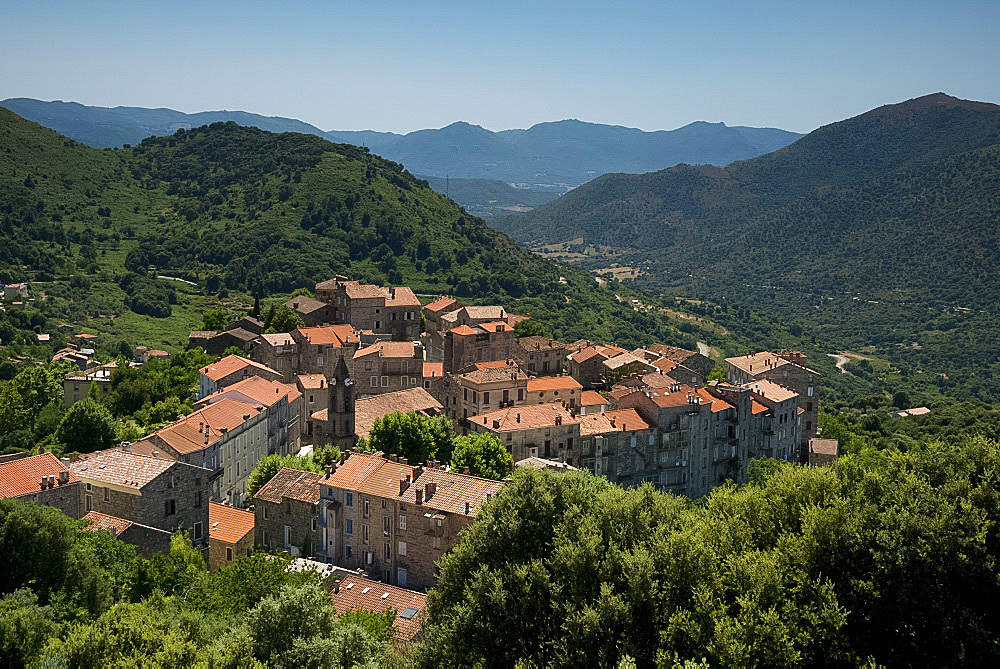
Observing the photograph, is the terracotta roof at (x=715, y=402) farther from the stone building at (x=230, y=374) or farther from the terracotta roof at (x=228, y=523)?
the terracotta roof at (x=228, y=523)

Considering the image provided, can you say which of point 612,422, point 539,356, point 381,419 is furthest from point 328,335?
point 612,422

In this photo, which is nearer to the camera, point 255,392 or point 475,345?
point 255,392

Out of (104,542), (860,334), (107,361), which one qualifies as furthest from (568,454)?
(860,334)

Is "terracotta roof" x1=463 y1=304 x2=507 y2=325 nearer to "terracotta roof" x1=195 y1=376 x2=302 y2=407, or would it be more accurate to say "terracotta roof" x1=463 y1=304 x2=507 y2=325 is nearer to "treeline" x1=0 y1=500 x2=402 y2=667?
"terracotta roof" x1=195 y1=376 x2=302 y2=407

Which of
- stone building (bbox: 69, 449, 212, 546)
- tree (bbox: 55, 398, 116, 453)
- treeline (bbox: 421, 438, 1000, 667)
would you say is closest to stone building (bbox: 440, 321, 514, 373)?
tree (bbox: 55, 398, 116, 453)

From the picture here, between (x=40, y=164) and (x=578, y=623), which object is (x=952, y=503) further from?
(x=40, y=164)

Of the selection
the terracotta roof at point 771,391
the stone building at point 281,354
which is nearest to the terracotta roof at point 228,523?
the stone building at point 281,354

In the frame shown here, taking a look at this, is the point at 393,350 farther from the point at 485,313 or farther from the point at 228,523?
the point at 228,523
